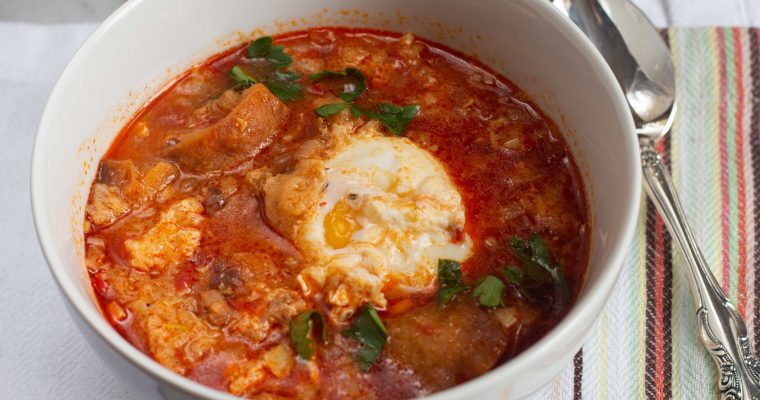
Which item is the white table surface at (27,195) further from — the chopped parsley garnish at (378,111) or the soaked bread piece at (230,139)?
the chopped parsley garnish at (378,111)

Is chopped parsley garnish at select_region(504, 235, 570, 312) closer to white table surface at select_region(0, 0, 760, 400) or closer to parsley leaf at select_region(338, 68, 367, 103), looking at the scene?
parsley leaf at select_region(338, 68, 367, 103)

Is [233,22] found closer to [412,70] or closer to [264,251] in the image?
[412,70]

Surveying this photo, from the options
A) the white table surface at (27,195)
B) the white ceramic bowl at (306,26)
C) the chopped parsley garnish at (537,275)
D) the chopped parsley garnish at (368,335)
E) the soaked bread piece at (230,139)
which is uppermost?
the white ceramic bowl at (306,26)

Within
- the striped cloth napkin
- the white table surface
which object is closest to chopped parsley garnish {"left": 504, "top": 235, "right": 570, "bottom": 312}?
the striped cloth napkin

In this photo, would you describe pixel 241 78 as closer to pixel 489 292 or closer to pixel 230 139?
pixel 230 139

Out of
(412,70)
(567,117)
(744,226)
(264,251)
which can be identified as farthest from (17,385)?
(744,226)

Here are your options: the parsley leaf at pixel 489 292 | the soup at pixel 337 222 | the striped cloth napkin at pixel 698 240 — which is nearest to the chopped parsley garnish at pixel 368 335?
the soup at pixel 337 222

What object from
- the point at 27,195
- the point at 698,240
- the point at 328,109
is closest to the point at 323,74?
the point at 328,109
